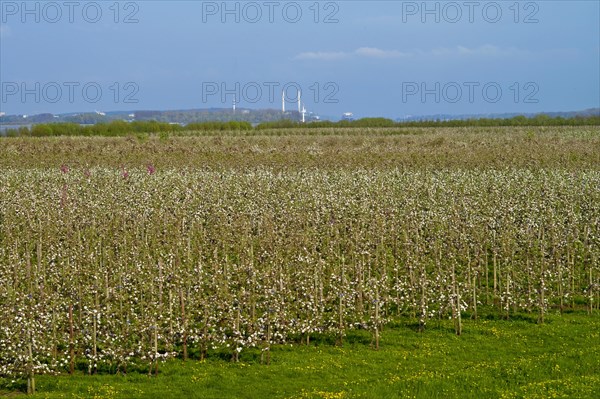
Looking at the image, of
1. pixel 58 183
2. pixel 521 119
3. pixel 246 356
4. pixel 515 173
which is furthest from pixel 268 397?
pixel 521 119

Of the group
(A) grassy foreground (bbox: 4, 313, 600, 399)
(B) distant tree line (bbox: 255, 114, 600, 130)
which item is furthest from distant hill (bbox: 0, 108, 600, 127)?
(A) grassy foreground (bbox: 4, 313, 600, 399)

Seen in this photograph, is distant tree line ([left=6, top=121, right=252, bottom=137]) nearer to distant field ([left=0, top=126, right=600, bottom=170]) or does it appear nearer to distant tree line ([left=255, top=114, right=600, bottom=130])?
distant tree line ([left=255, top=114, right=600, bottom=130])

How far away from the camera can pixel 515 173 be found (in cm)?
3025

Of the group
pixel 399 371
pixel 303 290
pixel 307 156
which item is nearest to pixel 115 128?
pixel 307 156

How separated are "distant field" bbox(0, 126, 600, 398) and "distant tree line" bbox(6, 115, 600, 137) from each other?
51664 millimetres

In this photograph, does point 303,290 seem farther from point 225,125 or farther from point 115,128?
point 225,125

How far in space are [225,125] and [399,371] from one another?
79.0 meters

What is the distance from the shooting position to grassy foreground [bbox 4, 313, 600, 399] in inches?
408

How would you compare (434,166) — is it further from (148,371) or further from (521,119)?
(521,119)

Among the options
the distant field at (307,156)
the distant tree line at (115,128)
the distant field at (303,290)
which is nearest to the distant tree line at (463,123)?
the distant tree line at (115,128)

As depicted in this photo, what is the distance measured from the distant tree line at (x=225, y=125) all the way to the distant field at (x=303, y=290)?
170ft

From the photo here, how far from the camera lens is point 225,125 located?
8881cm

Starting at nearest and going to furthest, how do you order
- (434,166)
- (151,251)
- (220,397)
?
(220,397), (151,251), (434,166)

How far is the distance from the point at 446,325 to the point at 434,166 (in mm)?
21142
